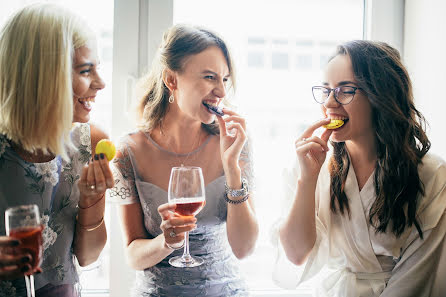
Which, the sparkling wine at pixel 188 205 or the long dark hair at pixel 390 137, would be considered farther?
the long dark hair at pixel 390 137

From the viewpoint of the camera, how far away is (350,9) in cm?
220

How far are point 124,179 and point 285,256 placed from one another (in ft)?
2.44

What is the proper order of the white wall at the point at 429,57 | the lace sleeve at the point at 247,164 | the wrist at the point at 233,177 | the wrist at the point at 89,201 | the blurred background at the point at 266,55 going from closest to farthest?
the wrist at the point at 89,201, the wrist at the point at 233,177, the lace sleeve at the point at 247,164, the white wall at the point at 429,57, the blurred background at the point at 266,55

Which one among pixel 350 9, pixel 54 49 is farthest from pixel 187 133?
pixel 350 9

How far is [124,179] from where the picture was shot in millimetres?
1658

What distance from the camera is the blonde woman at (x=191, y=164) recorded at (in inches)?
62.2

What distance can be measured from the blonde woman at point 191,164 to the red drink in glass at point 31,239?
57 centimetres

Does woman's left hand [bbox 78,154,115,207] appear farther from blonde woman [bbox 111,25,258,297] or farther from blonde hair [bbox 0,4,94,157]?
blonde woman [bbox 111,25,258,297]

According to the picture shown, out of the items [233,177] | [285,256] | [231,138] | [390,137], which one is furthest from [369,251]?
[231,138]

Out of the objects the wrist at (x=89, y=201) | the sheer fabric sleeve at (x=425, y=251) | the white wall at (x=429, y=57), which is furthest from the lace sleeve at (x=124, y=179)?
the white wall at (x=429, y=57)

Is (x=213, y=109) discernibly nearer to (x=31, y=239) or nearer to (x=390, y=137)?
(x=390, y=137)

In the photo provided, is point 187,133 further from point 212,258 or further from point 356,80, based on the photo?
point 356,80

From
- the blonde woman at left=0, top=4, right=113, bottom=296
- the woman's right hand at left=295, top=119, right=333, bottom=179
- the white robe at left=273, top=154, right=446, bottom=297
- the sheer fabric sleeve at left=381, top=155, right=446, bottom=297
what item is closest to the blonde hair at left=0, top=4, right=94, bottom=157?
the blonde woman at left=0, top=4, right=113, bottom=296

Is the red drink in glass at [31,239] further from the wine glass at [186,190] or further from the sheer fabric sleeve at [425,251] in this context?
the sheer fabric sleeve at [425,251]
